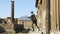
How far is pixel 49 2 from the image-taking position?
18312 mm

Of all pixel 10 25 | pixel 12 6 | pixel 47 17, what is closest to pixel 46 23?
pixel 47 17

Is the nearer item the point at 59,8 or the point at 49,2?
the point at 59,8

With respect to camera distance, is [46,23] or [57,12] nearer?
[57,12]

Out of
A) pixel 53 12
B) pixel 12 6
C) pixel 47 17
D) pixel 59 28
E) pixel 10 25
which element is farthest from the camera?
pixel 12 6

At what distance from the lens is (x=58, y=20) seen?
15719 millimetres

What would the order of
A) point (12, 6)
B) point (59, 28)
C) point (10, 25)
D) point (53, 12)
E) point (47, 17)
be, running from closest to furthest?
point (59, 28) → point (53, 12) → point (47, 17) → point (10, 25) → point (12, 6)

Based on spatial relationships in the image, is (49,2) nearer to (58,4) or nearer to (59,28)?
(58,4)

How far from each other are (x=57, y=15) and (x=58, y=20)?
18.3 inches

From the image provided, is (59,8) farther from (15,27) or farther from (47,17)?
(15,27)

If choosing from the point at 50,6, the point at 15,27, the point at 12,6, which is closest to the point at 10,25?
the point at 15,27

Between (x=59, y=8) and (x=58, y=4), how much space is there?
37 centimetres

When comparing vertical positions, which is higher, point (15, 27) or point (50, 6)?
point (50, 6)

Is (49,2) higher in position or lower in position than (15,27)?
higher

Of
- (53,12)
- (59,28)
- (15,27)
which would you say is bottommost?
(15,27)
